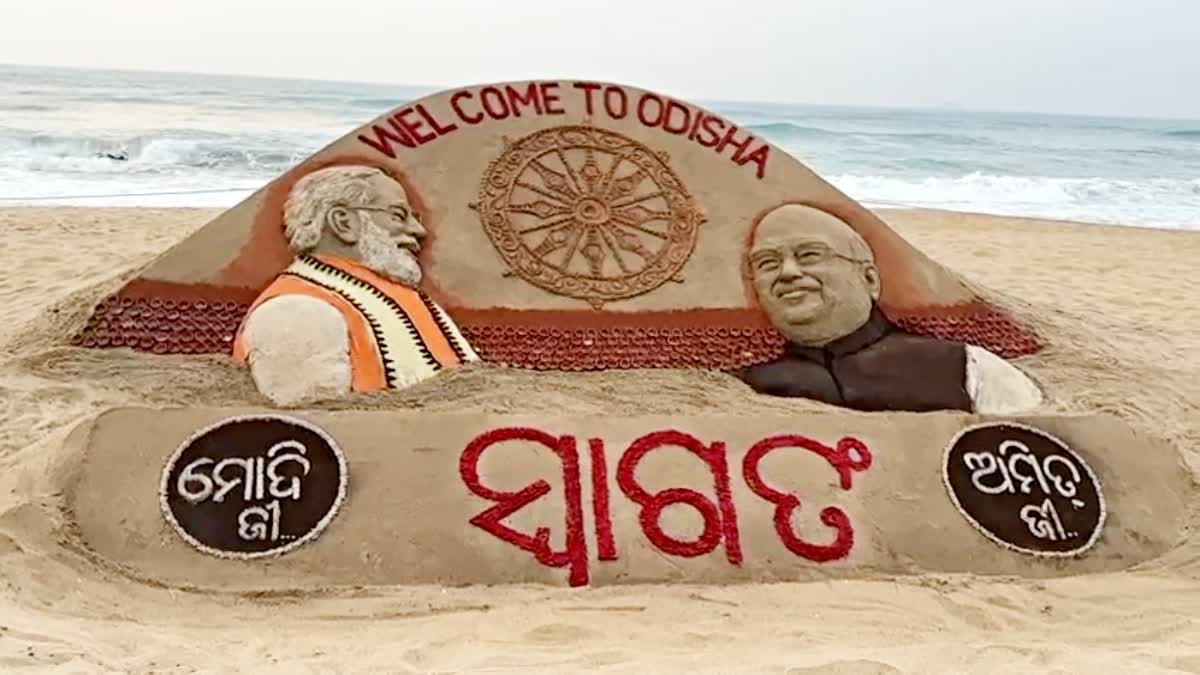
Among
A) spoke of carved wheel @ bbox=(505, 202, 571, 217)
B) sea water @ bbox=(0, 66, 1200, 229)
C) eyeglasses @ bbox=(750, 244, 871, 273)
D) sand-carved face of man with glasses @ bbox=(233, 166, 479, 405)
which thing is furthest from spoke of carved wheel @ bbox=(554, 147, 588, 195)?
sea water @ bbox=(0, 66, 1200, 229)

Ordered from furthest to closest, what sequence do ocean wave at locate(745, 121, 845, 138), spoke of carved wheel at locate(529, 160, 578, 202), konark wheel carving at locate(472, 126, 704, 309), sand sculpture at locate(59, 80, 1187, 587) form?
ocean wave at locate(745, 121, 845, 138), spoke of carved wheel at locate(529, 160, 578, 202), konark wheel carving at locate(472, 126, 704, 309), sand sculpture at locate(59, 80, 1187, 587)

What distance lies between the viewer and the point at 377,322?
13.3ft

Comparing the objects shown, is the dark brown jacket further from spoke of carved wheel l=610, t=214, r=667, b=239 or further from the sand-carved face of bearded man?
the sand-carved face of bearded man

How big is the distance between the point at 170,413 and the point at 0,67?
44302 millimetres

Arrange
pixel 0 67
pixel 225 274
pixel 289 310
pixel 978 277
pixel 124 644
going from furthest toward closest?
pixel 0 67 < pixel 978 277 < pixel 225 274 < pixel 289 310 < pixel 124 644

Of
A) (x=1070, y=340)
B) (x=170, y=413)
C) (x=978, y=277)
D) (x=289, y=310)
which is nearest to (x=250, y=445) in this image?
(x=170, y=413)

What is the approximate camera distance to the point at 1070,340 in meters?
5.19

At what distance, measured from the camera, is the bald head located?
4.34m

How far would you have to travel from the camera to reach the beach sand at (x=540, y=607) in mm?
2658

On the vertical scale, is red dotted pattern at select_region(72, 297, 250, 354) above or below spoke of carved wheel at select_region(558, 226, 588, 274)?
below

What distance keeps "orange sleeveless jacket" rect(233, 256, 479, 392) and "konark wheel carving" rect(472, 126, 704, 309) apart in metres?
0.43

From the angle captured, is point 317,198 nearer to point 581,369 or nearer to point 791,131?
point 581,369

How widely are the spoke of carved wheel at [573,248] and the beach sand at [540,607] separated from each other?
50 cm

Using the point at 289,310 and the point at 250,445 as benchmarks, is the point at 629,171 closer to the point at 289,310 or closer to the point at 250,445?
the point at 289,310
